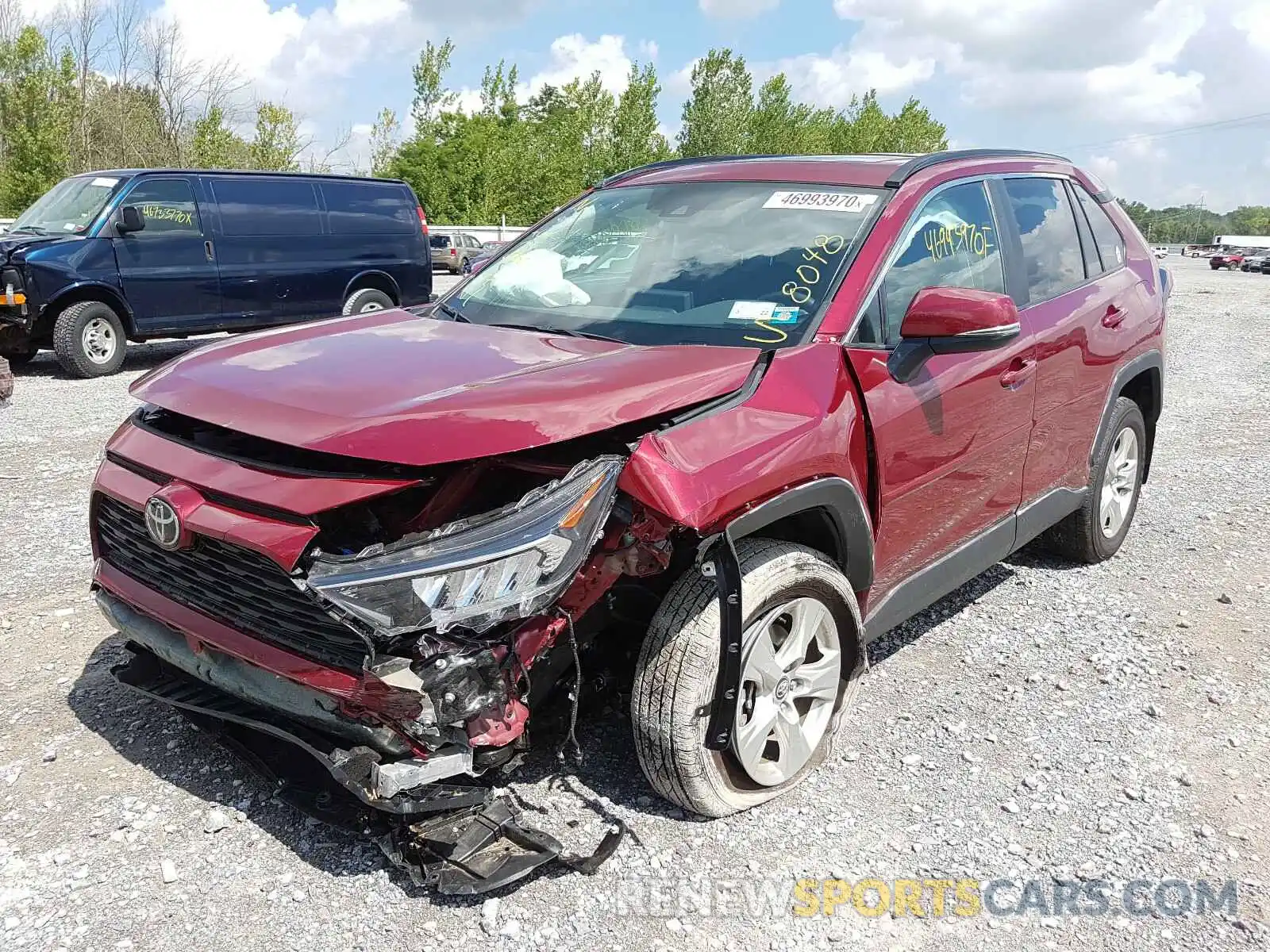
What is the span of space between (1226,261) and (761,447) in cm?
6470

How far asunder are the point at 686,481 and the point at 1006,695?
6.56 feet

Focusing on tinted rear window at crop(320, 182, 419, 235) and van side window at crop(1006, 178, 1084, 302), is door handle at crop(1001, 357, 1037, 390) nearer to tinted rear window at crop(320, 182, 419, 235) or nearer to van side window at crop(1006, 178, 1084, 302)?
van side window at crop(1006, 178, 1084, 302)

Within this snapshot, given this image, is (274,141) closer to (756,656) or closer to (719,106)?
(719,106)

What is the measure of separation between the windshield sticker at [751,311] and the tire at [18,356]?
9.82m

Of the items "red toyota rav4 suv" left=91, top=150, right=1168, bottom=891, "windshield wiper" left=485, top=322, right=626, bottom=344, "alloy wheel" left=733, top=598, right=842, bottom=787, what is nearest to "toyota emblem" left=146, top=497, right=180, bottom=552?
"red toyota rav4 suv" left=91, top=150, right=1168, bottom=891

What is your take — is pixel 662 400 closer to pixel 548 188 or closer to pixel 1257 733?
pixel 1257 733

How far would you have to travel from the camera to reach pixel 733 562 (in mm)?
2588

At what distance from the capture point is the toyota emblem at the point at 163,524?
8.47 ft

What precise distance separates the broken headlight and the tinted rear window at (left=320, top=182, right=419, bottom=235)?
1058cm

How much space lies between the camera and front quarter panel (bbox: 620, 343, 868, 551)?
242cm

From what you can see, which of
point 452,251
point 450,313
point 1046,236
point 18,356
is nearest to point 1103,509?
point 1046,236

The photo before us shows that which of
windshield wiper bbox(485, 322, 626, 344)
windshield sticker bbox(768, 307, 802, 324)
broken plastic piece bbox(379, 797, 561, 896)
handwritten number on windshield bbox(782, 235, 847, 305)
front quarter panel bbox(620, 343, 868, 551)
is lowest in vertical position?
broken plastic piece bbox(379, 797, 561, 896)

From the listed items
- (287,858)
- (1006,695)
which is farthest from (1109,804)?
(287,858)

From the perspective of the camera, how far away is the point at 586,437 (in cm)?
256
